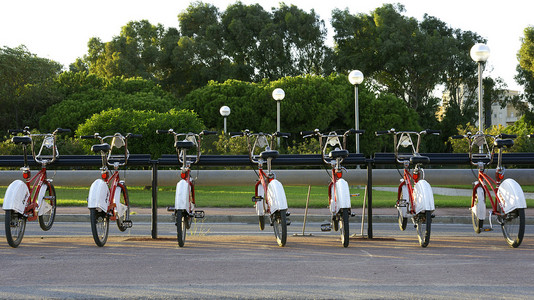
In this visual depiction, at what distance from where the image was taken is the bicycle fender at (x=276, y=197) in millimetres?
7625

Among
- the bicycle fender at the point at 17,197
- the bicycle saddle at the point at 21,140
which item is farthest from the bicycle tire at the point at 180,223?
the bicycle saddle at the point at 21,140

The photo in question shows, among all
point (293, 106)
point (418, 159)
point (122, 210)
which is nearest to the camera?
point (418, 159)

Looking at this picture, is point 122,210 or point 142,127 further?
point 142,127

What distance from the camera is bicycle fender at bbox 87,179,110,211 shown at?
765 cm

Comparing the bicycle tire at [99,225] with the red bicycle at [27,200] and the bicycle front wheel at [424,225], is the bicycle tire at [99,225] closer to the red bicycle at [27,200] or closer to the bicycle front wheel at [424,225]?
the red bicycle at [27,200]

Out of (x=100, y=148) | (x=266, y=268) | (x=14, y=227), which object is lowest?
(x=266, y=268)

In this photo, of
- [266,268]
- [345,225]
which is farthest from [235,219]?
[266,268]

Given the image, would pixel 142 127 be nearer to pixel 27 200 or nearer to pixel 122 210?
pixel 122 210

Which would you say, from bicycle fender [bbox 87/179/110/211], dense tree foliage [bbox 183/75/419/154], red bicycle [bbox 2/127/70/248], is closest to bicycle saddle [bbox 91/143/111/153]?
bicycle fender [bbox 87/179/110/211]

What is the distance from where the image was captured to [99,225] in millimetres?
7895

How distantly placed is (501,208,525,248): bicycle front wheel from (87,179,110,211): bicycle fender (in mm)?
4682

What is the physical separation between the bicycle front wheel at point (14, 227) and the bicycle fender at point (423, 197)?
4640 millimetres

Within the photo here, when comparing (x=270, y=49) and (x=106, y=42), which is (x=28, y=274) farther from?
(x=106, y=42)

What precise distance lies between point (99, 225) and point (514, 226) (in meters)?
4.85
